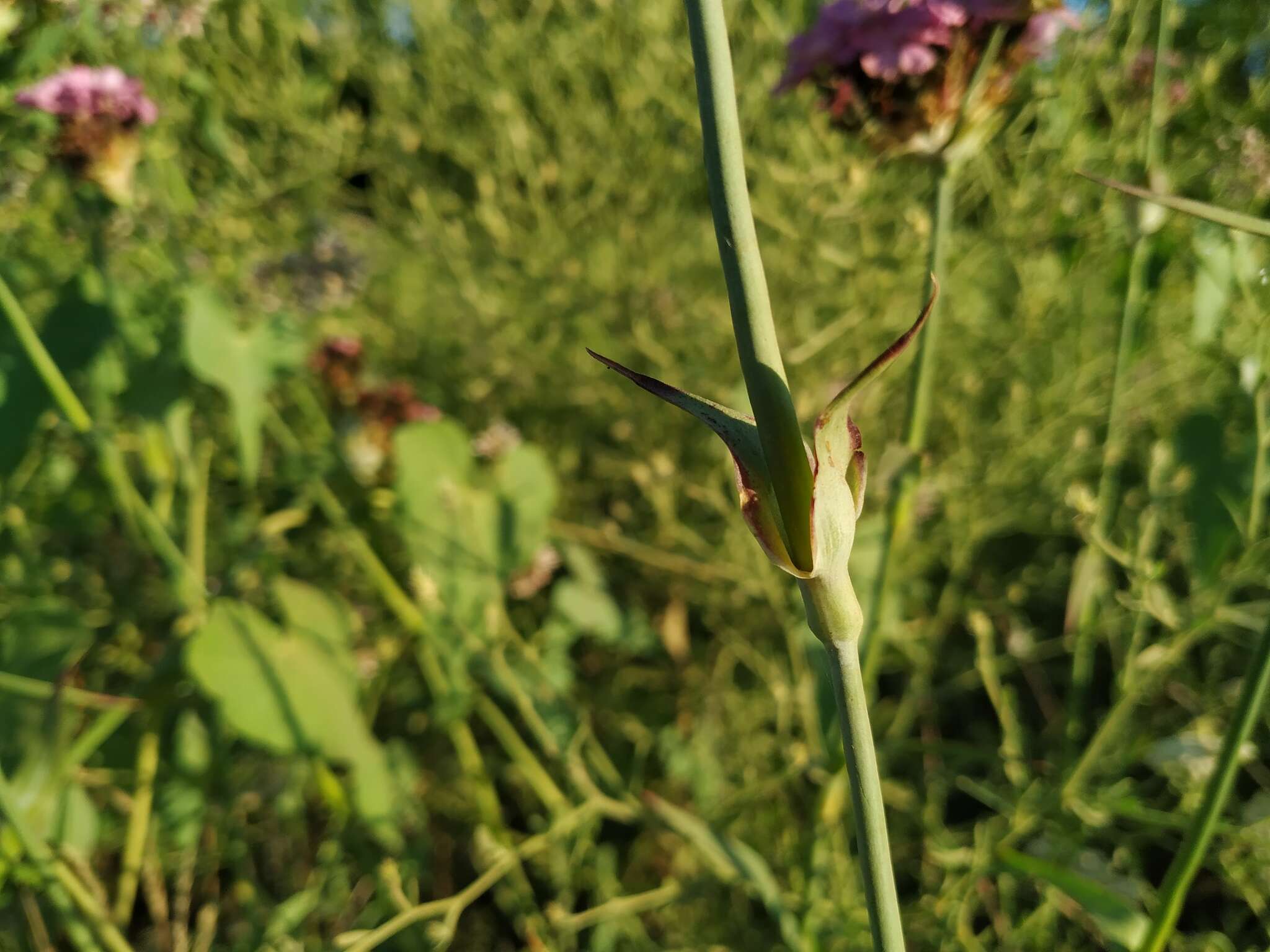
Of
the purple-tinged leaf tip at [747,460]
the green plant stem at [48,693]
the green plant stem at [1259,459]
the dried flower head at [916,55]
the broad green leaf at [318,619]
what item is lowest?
the green plant stem at [48,693]

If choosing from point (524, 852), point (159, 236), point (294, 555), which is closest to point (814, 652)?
point (524, 852)

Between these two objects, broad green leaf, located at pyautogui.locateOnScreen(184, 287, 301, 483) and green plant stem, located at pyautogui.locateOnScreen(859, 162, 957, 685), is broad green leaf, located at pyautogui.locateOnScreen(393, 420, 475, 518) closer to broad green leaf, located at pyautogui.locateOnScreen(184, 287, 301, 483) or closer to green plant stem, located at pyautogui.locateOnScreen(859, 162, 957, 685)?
broad green leaf, located at pyautogui.locateOnScreen(184, 287, 301, 483)

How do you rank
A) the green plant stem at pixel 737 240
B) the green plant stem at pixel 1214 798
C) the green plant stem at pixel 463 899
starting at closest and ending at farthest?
the green plant stem at pixel 737 240 < the green plant stem at pixel 1214 798 < the green plant stem at pixel 463 899

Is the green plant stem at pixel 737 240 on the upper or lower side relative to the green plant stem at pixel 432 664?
upper

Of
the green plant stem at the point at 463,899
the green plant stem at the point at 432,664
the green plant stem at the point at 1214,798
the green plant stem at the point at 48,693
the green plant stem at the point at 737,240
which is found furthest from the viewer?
the green plant stem at the point at 432,664

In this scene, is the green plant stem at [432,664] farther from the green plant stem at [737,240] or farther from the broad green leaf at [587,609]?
the green plant stem at [737,240]

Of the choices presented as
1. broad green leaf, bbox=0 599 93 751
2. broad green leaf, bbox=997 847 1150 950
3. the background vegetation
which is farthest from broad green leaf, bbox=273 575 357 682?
broad green leaf, bbox=997 847 1150 950

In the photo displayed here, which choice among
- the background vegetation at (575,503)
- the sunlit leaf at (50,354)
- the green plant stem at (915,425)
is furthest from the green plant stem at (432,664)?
the green plant stem at (915,425)
